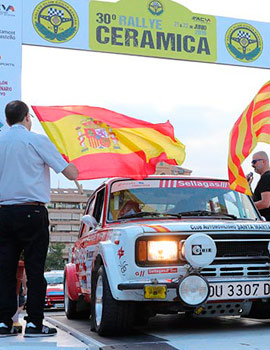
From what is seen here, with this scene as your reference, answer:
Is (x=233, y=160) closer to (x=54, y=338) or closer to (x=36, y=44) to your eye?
(x=54, y=338)

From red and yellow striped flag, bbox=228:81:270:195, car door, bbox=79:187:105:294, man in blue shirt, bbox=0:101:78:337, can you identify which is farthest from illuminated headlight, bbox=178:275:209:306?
red and yellow striped flag, bbox=228:81:270:195

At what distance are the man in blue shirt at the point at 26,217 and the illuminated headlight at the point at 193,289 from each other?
1.17 metres

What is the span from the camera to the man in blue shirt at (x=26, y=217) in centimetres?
515

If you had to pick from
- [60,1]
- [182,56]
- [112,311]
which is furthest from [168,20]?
[112,311]

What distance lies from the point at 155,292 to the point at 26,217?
1272mm

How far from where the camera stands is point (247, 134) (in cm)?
739

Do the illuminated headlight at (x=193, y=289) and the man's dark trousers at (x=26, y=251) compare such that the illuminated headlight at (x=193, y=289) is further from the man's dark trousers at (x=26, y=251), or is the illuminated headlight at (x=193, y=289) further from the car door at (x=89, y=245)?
the car door at (x=89, y=245)

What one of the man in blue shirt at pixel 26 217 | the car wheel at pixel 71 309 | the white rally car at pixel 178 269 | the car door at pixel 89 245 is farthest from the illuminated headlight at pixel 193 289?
the car wheel at pixel 71 309

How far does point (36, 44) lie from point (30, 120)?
798 cm

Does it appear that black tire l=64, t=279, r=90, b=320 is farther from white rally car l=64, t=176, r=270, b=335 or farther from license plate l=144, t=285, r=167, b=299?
license plate l=144, t=285, r=167, b=299

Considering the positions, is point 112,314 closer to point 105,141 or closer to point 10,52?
point 105,141

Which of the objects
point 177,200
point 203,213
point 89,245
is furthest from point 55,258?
point 203,213

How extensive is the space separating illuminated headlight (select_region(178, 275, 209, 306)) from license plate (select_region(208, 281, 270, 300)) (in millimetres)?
116

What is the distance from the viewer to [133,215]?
6.51 meters
